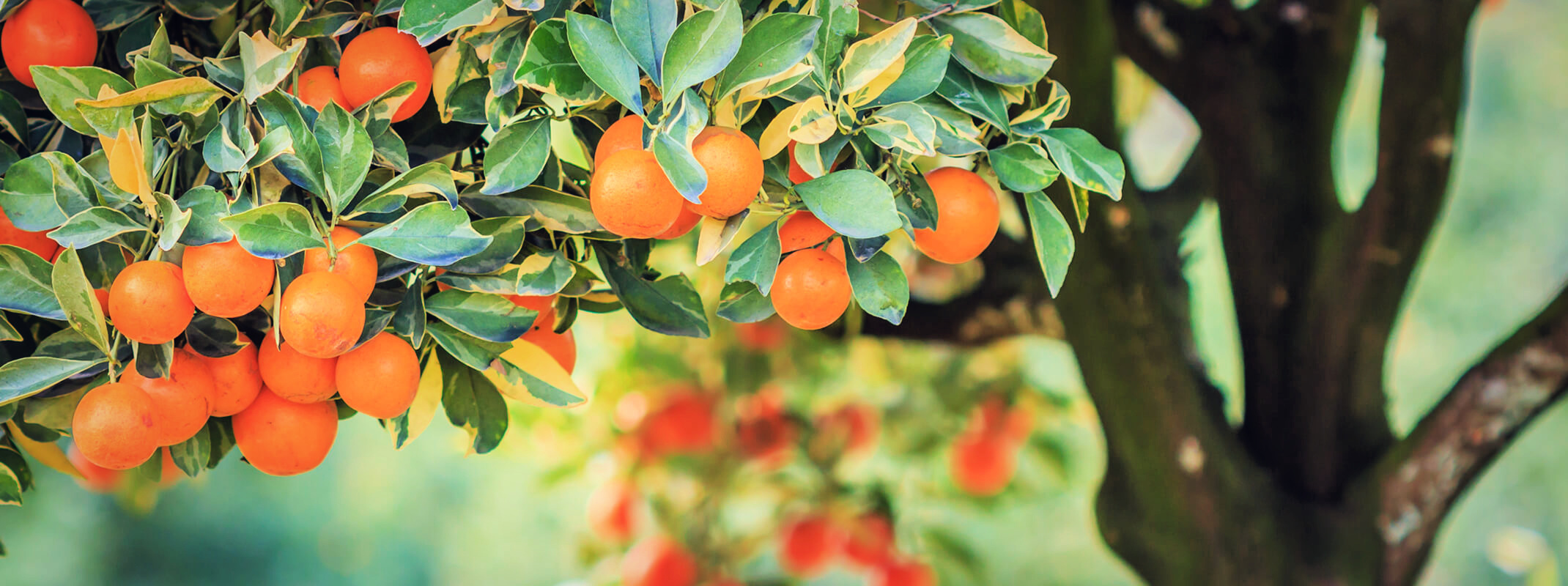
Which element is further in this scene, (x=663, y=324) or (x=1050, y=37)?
(x=1050, y=37)

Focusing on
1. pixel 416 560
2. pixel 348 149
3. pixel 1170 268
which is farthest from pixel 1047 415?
pixel 416 560

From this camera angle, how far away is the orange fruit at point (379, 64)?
0.31m

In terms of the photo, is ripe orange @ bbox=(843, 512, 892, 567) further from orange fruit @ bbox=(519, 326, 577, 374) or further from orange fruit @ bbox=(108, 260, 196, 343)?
orange fruit @ bbox=(108, 260, 196, 343)

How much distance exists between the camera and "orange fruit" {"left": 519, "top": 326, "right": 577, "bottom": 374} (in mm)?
371

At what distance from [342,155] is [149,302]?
0.07 meters

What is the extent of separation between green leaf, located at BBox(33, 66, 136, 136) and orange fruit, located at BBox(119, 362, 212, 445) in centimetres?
8

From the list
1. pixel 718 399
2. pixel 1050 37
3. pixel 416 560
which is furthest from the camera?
pixel 416 560

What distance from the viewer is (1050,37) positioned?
504 mm

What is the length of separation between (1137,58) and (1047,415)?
57 cm

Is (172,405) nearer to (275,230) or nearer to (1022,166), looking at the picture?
(275,230)

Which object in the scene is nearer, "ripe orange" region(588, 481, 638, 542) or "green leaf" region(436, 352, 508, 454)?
"green leaf" region(436, 352, 508, 454)

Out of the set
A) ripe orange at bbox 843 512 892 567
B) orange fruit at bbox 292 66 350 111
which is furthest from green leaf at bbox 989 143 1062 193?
ripe orange at bbox 843 512 892 567

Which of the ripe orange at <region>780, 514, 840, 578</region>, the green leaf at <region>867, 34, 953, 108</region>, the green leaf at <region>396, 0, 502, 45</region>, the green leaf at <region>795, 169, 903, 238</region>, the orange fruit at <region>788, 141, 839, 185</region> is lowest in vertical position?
the ripe orange at <region>780, 514, 840, 578</region>

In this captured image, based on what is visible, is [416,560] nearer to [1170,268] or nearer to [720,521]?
[720,521]
